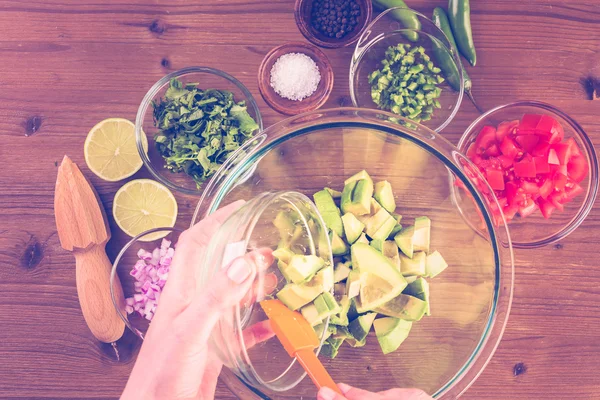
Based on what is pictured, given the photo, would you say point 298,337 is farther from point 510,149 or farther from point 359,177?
point 510,149

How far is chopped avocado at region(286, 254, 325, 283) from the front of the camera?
1129 mm

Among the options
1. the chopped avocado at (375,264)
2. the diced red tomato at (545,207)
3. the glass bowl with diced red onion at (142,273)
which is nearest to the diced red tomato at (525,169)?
the diced red tomato at (545,207)

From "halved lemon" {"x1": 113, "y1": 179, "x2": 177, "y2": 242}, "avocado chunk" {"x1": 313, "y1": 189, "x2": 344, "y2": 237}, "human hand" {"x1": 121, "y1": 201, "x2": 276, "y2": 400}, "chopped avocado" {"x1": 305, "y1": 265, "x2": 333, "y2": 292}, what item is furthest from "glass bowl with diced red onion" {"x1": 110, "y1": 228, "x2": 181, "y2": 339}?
"chopped avocado" {"x1": 305, "y1": 265, "x2": 333, "y2": 292}

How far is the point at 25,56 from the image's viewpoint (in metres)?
1.66

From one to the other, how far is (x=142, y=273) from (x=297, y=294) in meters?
0.67

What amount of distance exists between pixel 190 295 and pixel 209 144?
459 millimetres

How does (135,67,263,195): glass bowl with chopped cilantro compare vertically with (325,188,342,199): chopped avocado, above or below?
above

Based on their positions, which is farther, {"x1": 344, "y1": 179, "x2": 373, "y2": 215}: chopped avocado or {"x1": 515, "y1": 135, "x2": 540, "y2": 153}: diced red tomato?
{"x1": 515, "y1": 135, "x2": 540, "y2": 153}: diced red tomato

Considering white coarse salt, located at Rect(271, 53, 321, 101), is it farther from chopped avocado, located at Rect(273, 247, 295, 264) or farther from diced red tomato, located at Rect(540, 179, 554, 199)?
diced red tomato, located at Rect(540, 179, 554, 199)

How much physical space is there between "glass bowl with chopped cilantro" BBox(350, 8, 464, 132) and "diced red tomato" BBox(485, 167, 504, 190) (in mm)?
221

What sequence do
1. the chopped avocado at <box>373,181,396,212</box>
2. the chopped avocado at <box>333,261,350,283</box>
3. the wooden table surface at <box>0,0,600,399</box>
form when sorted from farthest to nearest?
1. the wooden table surface at <box>0,0,600,399</box>
2. the chopped avocado at <box>373,181,396,212</box>
3. the chopped avocado at <box>333,261,350,283</box>


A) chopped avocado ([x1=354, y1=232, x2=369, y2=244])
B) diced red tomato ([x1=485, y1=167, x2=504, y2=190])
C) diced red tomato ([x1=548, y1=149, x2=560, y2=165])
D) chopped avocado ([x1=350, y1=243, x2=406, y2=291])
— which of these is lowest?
chopped avocado ([x1=350, y1=243, x2=406, y2=291])

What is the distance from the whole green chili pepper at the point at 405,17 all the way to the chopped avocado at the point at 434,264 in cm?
70

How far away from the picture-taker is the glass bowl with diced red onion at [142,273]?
1.60 meters
